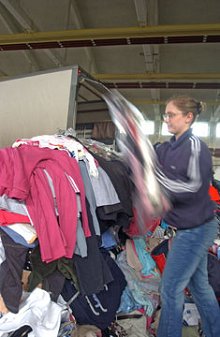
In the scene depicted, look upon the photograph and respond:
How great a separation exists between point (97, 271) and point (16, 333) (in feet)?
1.46

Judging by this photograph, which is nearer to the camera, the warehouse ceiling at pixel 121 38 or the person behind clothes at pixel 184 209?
the person behind clothes at pixel 184 209

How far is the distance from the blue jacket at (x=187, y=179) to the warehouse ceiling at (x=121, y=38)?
1385 mm

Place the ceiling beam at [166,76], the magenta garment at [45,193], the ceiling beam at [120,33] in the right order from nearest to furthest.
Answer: the magenta garment at [45,193], the ceiling beam at [120,33], the ceiling beam at [166,76]

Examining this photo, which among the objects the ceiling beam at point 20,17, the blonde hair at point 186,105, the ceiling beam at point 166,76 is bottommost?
the blonde hair at point 186,105

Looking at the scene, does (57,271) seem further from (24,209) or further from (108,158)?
(108,158)

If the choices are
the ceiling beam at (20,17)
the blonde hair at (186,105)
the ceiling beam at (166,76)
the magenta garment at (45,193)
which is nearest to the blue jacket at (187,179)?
the blonde hair at (186,105)

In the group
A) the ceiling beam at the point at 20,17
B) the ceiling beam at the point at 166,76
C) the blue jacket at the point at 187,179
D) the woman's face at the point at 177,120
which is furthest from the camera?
the ceiling beam at the point at 166,76

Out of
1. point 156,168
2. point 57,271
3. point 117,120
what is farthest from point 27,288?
point 117,120

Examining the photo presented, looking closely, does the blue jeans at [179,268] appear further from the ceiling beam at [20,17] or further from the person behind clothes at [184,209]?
the ceiling beam at [20,17]

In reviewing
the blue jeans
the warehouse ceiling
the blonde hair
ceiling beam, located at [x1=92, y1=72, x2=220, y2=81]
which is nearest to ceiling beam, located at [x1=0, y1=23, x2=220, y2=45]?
the warehouse ceiling

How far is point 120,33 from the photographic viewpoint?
12.9 feet

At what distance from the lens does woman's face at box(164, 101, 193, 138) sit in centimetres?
172

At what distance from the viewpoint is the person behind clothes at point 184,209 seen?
158 centimetres

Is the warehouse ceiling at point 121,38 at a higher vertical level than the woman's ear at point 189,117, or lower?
higher
